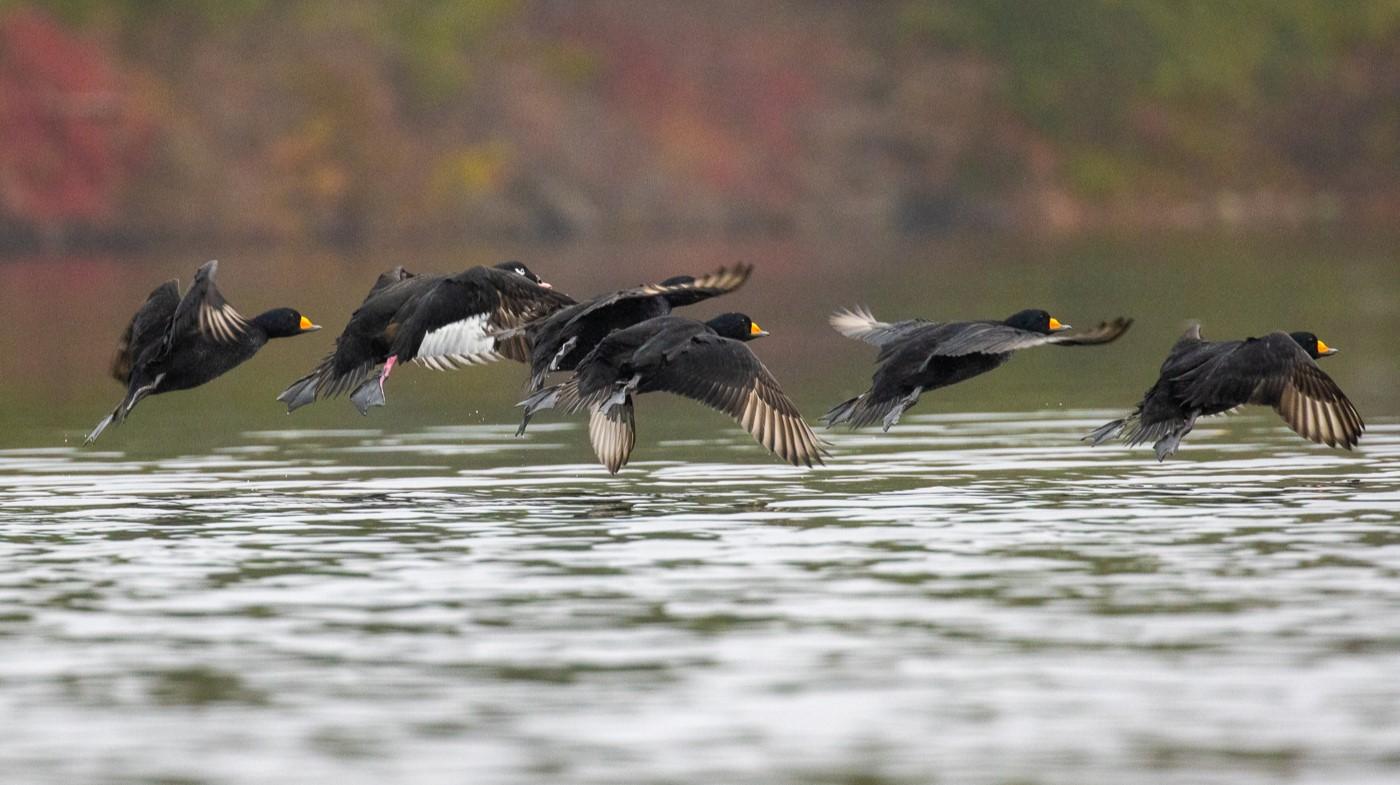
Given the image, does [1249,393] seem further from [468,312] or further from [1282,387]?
[468,312]

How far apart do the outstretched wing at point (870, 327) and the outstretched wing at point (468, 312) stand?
6.33ft

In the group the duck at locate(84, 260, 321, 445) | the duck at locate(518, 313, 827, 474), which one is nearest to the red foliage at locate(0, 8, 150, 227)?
the duck at locate(84, 260, 321, 445)

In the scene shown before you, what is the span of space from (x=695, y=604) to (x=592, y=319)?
193 inches

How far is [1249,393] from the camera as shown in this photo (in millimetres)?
15211

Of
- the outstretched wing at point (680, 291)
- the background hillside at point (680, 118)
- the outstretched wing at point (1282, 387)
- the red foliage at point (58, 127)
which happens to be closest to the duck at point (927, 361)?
the outstretched wing at point (1282, 387)

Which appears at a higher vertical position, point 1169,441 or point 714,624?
point 1169,441

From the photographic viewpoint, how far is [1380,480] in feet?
50.4

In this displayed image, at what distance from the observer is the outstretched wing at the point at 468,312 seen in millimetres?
16266

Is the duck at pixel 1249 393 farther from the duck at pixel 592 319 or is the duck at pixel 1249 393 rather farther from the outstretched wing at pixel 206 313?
the outstretched wing at pixel 206 313

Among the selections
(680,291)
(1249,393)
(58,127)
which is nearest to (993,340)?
(1249,393)

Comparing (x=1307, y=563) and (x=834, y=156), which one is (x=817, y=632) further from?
(x=834, y=156)

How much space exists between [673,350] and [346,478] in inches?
112

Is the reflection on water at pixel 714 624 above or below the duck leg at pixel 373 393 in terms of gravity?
below

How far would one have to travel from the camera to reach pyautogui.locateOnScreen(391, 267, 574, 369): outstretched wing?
16.3m
